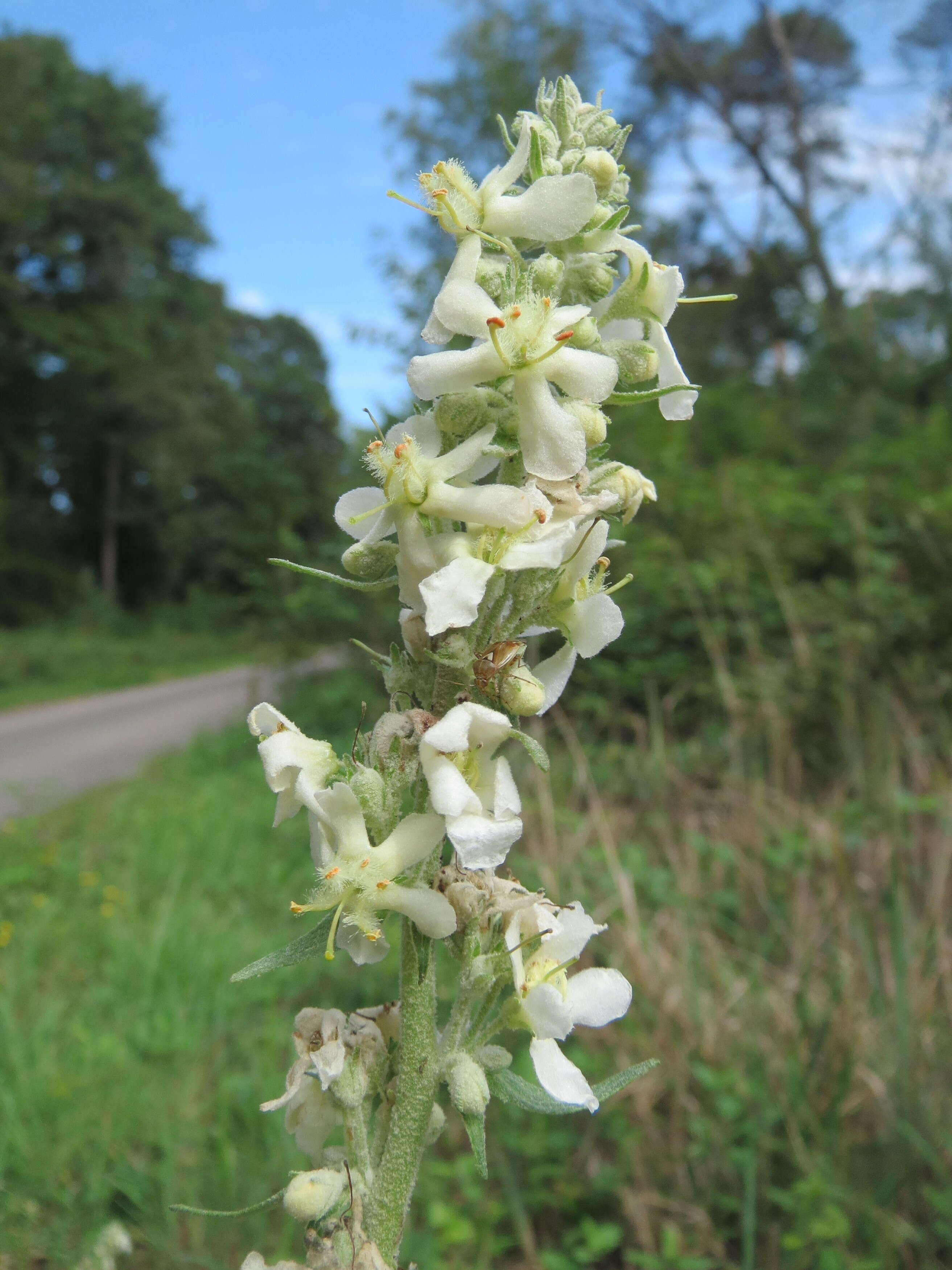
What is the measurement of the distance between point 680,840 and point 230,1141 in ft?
8.44

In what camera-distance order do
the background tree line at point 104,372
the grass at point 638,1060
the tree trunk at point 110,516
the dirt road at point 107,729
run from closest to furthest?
the grass at point 638,1060, the dirt road at point 107,729, the background tree line at point 104,372, the tree trunk at point 110,516

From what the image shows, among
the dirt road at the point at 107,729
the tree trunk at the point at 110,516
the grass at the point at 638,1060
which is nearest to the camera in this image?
the grass at the point at 638,1060

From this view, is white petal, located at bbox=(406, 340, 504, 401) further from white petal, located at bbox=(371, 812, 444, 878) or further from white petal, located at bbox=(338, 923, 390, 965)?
white petal, located at bbox=(338, 923, 390, 965)

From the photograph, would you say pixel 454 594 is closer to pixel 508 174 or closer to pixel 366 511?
pixel 366 511

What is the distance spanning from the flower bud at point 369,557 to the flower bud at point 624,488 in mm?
290

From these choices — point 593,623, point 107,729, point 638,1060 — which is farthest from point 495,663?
point 107,729

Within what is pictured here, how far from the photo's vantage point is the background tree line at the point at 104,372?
2541 centimetres

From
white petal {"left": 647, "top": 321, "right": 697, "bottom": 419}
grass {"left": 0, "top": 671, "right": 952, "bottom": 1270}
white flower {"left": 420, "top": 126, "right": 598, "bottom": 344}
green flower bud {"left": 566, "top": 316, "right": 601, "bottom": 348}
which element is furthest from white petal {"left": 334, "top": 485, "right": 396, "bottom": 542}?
grass {"left": 0, "top": 671, "right": 952, "bottom": 1270}

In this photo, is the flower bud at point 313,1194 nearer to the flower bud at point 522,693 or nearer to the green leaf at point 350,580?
the flower bud at point 522,693

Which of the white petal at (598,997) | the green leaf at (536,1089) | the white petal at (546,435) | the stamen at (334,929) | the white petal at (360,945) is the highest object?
the white petal at (546,435)

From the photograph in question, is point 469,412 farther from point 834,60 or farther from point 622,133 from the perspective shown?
point 834,60

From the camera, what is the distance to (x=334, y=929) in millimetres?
1032

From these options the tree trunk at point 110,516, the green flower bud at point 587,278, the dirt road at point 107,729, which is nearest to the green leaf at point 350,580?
the green flower bud at point 587,278

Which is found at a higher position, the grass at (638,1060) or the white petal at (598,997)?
the white petal at (598,997)
